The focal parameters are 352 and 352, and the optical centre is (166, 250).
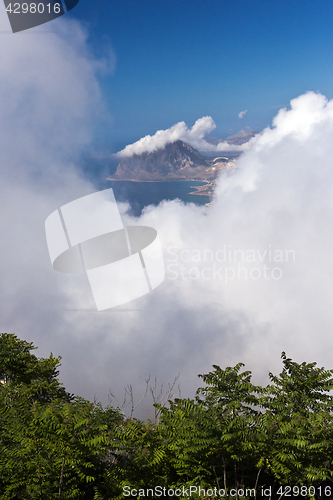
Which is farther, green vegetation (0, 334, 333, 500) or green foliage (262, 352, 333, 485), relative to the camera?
green foliage (262, 352, 333, 485)

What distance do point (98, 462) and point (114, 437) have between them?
21.0 inches

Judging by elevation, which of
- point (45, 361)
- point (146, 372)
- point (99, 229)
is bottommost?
point (45, 361)

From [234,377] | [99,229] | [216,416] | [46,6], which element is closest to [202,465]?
[216,416]

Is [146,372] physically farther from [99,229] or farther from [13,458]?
[13,458]

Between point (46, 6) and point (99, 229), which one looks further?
point (99, 229)

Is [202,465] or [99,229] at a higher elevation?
[99,229]

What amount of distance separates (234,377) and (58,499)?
19.3ft

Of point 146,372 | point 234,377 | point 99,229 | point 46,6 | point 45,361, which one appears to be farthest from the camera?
point 146,372

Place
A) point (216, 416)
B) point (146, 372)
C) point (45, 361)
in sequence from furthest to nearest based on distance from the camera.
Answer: point (146, 372), point (45, 361), point (216, 416)

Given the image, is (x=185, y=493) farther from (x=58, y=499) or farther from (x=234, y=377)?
(x=234, y=377)

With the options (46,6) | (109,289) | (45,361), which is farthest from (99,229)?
(45,361)

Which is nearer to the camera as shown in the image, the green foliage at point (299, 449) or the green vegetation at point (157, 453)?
the green vegetation at point (157, 453)

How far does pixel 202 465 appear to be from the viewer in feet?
23.9

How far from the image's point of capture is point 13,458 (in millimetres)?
6871
